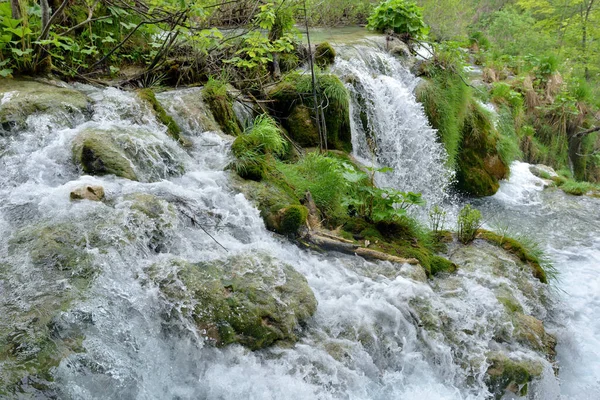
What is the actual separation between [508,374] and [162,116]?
3931 millimetres

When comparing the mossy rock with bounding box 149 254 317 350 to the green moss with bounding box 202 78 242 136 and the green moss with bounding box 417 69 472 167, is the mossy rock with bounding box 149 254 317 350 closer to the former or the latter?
the green moss with bounding box 202 78 242 136

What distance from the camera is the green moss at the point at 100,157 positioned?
383cm

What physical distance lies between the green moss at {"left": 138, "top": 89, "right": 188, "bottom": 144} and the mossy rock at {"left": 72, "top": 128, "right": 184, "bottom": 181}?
1.30 feet

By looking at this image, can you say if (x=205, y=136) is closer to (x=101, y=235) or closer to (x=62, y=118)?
(x=62, y=118)

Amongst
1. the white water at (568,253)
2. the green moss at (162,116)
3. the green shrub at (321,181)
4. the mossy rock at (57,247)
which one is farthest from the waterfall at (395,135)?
the mossy rock at (57,247)

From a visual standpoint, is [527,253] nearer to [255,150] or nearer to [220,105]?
[255,150]

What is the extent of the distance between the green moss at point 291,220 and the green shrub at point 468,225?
1.90m

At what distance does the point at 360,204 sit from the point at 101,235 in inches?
97.0

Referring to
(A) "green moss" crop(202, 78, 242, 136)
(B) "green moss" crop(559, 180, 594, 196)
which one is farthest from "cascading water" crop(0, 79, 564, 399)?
(B) "green moss" crop(559, 180, 594, 196)

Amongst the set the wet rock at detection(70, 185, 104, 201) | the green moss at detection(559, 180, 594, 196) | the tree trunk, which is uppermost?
the tree trunk

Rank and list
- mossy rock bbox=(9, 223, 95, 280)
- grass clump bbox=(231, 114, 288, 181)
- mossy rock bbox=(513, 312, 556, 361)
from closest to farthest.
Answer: mossy rock bbox=(9, 223, 95, 280) → mossy rock bbox=(513, 312, 556, 361) → grass clump bbox=(231, 114, 288, 181)

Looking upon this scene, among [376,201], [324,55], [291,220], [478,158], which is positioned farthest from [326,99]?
[478,158]

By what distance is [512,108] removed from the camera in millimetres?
10641

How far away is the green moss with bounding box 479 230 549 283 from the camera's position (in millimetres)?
4773
